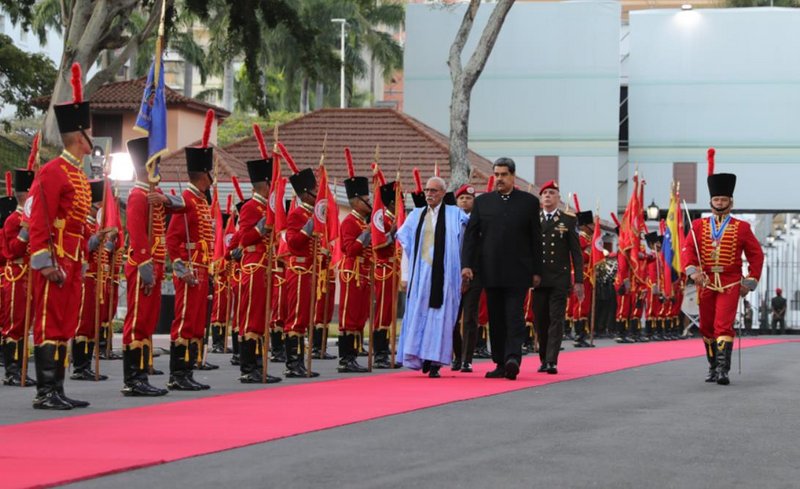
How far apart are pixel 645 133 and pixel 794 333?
455 inches

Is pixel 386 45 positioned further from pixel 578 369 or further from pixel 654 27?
pixel 578 369

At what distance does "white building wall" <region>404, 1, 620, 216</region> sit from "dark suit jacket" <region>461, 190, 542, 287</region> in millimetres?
39910

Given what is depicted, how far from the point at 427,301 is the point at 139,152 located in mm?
3974

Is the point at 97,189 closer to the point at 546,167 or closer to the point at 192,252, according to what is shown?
the point at 192,252

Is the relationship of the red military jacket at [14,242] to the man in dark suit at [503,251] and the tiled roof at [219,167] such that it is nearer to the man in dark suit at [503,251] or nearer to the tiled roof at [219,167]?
the man in dark suit at [503,251]

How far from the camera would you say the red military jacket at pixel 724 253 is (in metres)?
16.2

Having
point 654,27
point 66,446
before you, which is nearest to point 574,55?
point 654,27

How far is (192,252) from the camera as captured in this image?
1432 centimetres

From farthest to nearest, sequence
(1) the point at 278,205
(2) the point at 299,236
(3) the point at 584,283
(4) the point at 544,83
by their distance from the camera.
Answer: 1. (4) the point at 544,83
2. (3) the point at 584,283
3. (2) the point at 299,236
4. (1) the point at 278,205

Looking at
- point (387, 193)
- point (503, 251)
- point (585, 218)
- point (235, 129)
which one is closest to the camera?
point (503, 251)

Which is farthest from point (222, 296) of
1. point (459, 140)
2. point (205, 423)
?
point (459, 140)

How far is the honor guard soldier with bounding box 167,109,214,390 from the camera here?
1423cm

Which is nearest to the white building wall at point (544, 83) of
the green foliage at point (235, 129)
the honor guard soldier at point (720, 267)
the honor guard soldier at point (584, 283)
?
the green foliage at point (235, 129)

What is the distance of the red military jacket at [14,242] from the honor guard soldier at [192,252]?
204 cm
